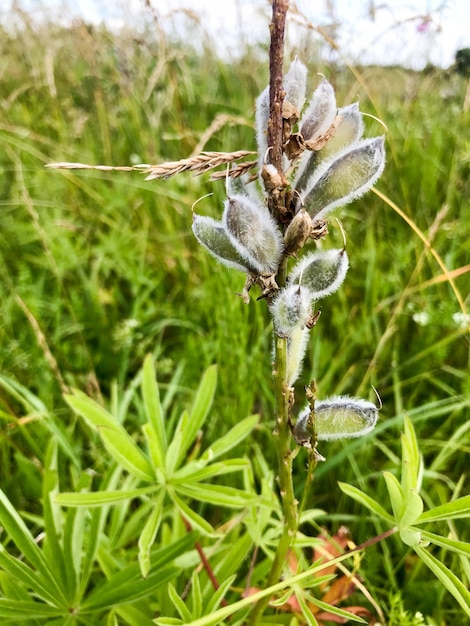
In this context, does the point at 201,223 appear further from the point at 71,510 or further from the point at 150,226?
the point at 150,226

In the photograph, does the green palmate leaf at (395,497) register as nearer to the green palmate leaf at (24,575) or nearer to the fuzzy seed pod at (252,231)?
the fuzzy seed pod at (252,231)

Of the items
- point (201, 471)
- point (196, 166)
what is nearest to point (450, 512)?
point (201, 471)

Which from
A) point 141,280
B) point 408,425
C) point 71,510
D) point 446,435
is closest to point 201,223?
point 408,425

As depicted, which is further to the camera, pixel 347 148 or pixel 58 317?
pixel 58 317

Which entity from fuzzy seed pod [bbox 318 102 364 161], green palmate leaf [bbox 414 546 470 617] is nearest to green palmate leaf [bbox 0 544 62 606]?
green palmate leaf [bbox 414 546 470 617]

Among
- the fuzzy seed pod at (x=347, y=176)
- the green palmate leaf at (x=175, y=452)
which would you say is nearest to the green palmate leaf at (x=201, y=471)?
the green palmate leaf at (x=175, y=452)

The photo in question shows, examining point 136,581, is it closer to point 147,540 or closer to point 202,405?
point 147,540
